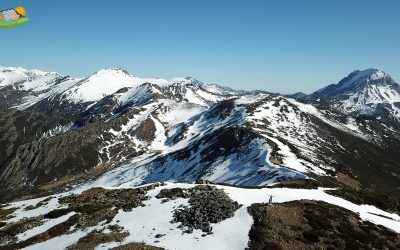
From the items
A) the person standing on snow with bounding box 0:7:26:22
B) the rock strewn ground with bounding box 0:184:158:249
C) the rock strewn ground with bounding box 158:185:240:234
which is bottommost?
the rock strewn ground with bounding box 0:184:158:249

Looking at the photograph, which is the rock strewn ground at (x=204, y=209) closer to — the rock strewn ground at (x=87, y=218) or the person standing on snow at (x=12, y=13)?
the rock strewn ground at (x=87, y=218)

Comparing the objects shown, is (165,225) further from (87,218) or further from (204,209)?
(87,218)

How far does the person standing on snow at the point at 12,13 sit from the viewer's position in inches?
1580

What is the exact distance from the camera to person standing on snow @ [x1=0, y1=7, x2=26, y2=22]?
40122 mm

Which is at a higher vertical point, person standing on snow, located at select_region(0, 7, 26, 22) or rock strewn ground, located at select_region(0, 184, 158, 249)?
person standing on snow, located at select_region(0, 7, 26, 22)

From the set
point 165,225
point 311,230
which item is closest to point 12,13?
point 165,225

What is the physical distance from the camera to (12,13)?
40.8 metres

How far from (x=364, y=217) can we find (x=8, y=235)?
4301 centimetres

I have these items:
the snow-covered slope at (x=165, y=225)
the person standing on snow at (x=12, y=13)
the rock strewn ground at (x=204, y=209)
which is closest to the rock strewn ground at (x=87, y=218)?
the snow-covered slope at (x=165, y=225)

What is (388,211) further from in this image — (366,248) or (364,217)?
(366,248)

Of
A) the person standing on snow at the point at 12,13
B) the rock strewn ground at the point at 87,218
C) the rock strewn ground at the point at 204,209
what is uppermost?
the person standing on snow at the point at 12,13

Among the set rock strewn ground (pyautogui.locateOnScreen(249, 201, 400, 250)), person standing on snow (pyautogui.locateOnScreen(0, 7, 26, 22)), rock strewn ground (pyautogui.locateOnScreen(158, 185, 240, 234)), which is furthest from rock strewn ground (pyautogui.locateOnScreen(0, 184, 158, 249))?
person standing on snow (pyautogui.locateOnScreen(0, 7, 26, 22))

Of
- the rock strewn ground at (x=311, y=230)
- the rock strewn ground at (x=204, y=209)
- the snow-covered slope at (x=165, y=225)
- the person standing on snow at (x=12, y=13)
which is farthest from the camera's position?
the person standing on snow at (x=12, y=13)

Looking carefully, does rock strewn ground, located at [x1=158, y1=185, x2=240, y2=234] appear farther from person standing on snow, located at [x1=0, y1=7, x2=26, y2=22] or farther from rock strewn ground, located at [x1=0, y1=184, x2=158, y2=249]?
person standing on snow, located at [x1=0, y1=7, x2=26, y2=22]
